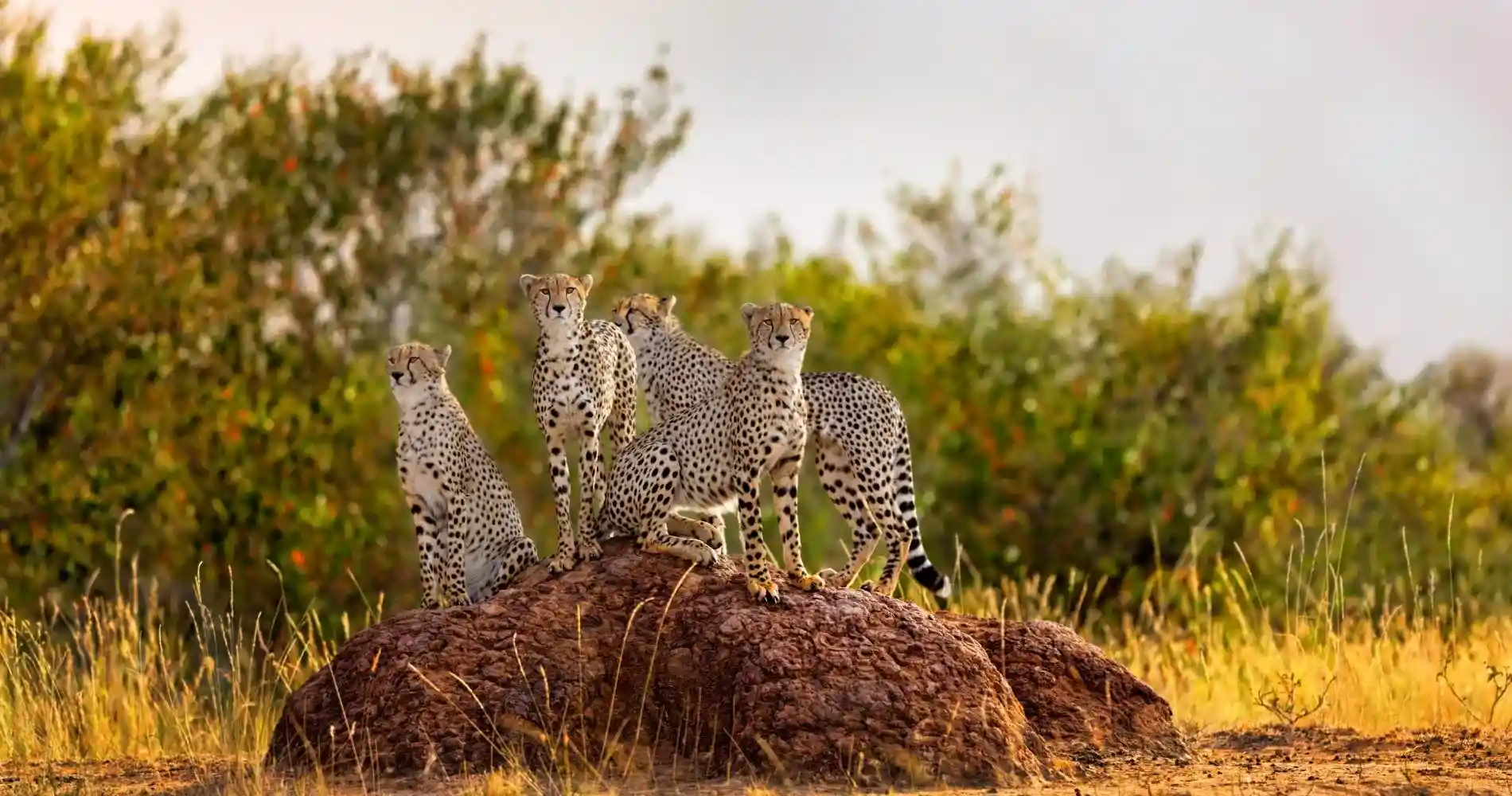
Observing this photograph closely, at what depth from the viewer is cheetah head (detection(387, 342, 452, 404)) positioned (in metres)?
7.25

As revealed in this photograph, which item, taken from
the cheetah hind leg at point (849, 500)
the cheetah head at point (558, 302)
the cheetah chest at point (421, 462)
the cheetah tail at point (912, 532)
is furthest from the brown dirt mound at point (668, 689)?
the cheetah head at point (558, 302)

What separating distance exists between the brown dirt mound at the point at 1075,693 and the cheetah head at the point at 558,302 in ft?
5.85

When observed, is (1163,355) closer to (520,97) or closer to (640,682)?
(520,97)

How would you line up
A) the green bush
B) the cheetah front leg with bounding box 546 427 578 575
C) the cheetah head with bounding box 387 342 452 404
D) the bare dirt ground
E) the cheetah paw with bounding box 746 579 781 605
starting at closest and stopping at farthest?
1. the bare dirt ground
2. the cheetah paw with bounding box 746 579 781 605
3. the cheetah front leg with bounding box 546 427 578 575
4. the cheetah head with bounding box 387 342 452 404
5. the green bush

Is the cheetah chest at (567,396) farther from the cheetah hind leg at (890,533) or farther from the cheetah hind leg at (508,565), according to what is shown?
the cheetah hind leg at (890,533)

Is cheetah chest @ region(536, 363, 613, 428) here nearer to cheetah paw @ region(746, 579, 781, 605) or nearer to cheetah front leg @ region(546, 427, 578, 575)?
cheetah front leg @ region(546, 427, 578, 575)

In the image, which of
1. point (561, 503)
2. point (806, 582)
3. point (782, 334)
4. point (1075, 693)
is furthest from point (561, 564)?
point (1075, 693)

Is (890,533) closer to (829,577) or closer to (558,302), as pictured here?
(829,577)

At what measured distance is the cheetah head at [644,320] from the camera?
8.01 metres

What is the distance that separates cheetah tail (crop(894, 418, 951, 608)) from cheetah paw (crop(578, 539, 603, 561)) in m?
1.27

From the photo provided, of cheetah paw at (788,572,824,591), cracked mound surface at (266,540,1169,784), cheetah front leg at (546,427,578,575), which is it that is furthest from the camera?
cheetah front leg at (546,427,578,575)

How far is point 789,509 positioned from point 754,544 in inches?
7.8

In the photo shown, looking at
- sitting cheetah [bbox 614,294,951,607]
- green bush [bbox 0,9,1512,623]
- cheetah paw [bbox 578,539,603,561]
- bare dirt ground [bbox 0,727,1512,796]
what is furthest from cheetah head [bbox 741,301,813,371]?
green bush [bbox 0,9,1512,623]

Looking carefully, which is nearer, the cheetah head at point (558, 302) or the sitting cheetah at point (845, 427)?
the cheetah head at point (558, 302)
